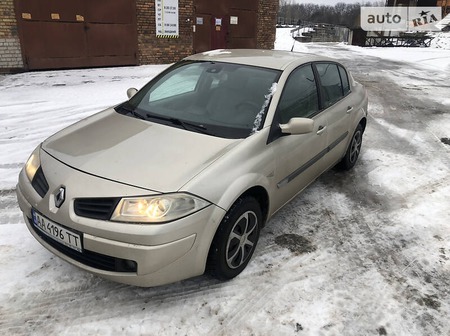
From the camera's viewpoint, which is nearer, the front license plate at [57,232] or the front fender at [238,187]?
the front license plate at [57,232]

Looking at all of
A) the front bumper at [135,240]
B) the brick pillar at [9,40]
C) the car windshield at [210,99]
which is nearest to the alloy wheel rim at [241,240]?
the front bumper at [135,240]

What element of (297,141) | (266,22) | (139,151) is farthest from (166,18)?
(139,151)

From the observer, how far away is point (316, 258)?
10.8 ft

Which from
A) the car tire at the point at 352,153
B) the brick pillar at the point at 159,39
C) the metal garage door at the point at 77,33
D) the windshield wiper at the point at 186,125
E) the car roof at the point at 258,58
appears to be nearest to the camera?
the windshield wiper at the point at 186,125

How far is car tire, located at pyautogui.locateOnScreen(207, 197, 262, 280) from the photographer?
8.74ft

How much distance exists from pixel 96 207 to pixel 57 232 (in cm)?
36

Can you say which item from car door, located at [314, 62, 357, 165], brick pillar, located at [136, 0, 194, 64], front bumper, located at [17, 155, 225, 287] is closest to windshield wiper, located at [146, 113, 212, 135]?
front bumper, located at [17, 155, 225, 287]

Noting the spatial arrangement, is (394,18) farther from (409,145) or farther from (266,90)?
(266,90)

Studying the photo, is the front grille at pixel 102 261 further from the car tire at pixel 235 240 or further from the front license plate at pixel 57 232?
the car tire at pixel 235 240

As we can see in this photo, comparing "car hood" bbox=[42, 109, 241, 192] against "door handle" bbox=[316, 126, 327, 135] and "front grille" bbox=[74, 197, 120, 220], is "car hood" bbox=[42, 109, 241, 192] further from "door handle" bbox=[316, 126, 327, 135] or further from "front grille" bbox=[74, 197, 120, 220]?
"door handle" bbox=[316, 126, 327, 135]

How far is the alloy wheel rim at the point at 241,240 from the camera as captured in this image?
2828mm

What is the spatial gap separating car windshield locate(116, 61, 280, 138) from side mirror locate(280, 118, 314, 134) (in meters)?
0.21

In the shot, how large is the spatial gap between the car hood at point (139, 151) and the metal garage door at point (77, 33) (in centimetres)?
903

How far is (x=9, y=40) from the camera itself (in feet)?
34.3
